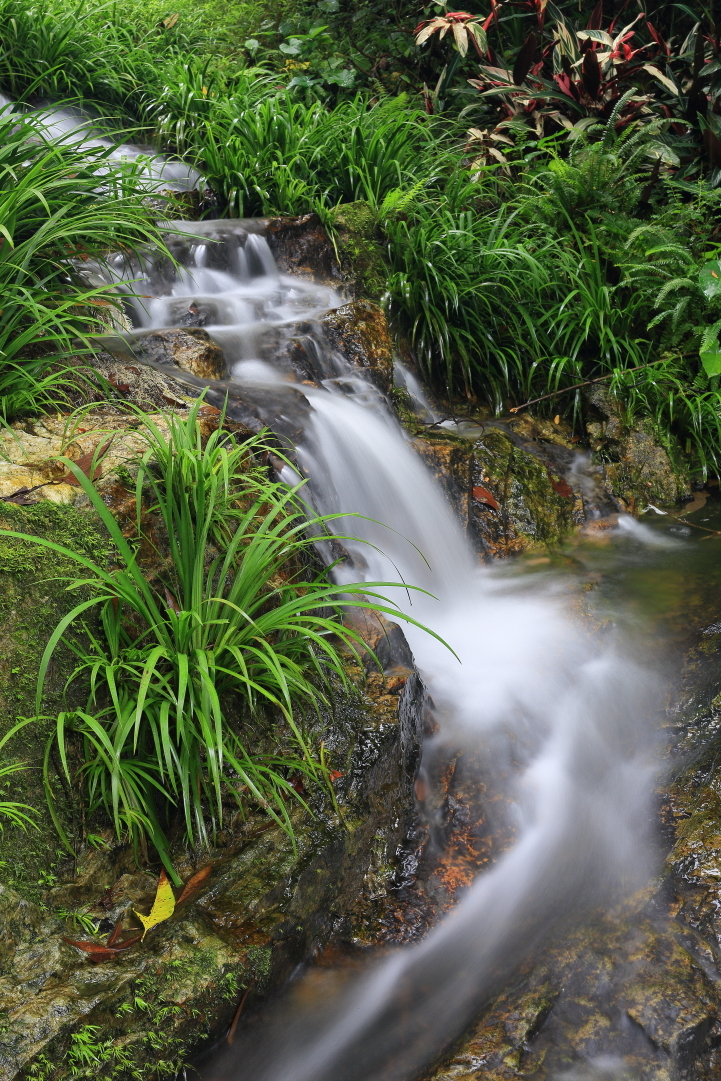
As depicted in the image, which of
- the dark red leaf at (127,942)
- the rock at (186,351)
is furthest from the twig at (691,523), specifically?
the dark red leaf at (127,942)

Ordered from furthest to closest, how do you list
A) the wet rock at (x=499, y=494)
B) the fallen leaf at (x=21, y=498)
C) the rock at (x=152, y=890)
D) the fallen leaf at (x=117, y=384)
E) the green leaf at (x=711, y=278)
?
the green leaf at (x=711, y=278) < the wet rock at (x=499, y=494) < the fallen leaf at (x=117, y=384) < the fallen leaf at (x=21, y=498) < the rock at (x=152, y=890)

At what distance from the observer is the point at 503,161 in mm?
5672

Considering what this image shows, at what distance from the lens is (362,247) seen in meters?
5.15

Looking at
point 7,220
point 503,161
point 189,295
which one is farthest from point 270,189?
point 7,220

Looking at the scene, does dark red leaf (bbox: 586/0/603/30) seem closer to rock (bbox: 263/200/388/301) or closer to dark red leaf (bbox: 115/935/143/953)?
rock (bbox: 263/200/388/301)

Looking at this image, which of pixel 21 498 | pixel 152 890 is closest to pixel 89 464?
pixel 21 498

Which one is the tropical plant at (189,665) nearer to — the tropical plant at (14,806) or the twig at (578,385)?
the tropical plant at (14,806)

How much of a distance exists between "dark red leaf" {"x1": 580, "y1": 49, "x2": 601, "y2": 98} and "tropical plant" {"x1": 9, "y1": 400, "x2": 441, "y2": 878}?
4814 millimetres

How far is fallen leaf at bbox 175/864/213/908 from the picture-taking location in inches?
79.4

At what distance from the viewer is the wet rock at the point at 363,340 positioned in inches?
179

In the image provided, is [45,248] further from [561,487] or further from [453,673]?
[561,487]

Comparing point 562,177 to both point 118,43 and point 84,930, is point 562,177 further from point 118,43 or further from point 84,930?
point 84,930

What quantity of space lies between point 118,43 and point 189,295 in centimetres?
409

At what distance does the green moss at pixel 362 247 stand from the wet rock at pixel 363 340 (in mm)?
451
